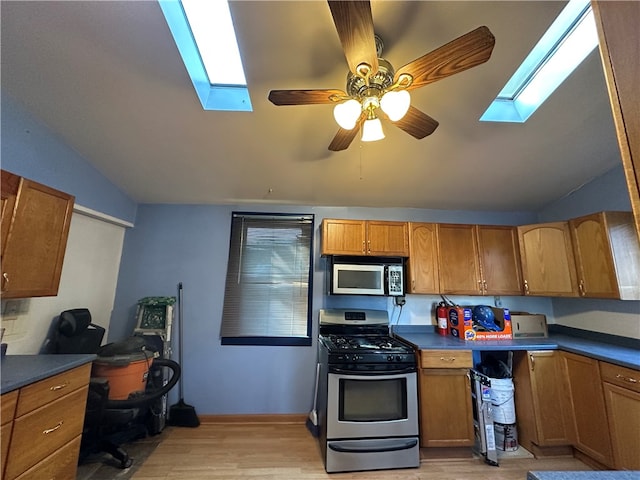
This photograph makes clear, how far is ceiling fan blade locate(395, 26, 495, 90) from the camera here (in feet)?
3.35

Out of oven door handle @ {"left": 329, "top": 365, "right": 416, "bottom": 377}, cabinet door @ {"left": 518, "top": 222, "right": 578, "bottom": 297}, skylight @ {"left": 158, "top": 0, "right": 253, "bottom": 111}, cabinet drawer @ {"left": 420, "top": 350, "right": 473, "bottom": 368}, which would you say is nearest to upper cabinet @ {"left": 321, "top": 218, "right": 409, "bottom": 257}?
cabinet drawer @ {"left": 420, "top": 350, "right": 473, "bottom": 368}

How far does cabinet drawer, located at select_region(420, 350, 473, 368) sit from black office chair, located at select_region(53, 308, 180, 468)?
7.08ft

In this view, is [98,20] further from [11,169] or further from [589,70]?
[589,70]

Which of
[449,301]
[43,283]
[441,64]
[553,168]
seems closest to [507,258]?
[449,301]

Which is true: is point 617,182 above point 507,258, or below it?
above

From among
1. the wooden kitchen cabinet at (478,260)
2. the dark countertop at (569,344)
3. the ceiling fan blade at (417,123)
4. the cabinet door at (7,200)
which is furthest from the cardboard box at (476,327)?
the cabinet door at (7,200)

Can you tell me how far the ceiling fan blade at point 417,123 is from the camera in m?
1.48

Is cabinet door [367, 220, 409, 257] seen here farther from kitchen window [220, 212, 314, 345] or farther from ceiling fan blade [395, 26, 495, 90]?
ceiling fan blade [395, 26, 495, 90]

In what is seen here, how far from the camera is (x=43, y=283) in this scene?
5.79ft

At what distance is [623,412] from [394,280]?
1.84 metres

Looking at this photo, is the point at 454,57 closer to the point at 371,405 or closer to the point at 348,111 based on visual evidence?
Result: the point at 348,111

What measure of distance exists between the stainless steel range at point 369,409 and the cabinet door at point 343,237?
947 millimetres

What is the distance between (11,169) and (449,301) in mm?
4027

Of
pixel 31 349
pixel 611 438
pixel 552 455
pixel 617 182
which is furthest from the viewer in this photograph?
pixel 617 182
